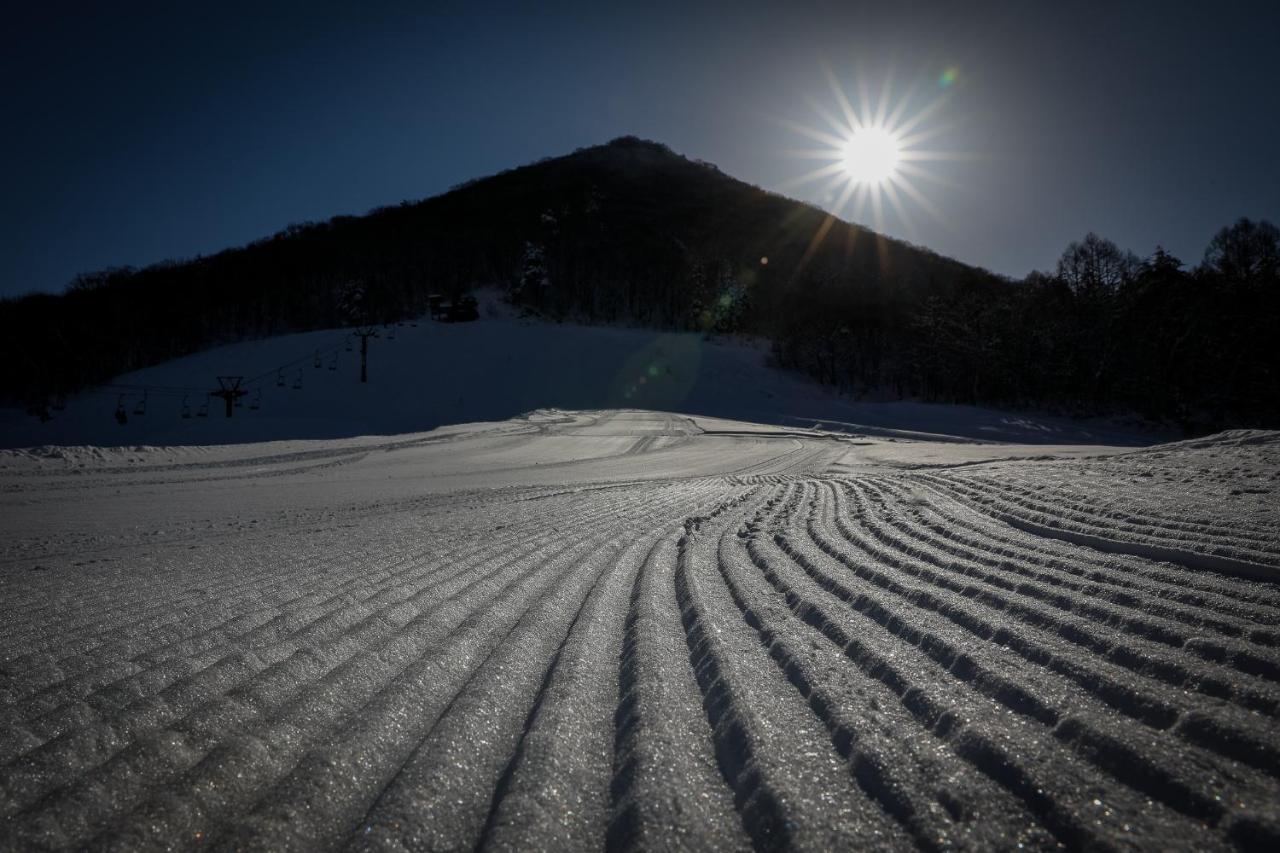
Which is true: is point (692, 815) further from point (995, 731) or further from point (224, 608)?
point (224, 608)

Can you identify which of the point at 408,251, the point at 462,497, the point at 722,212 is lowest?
the point at 462,497

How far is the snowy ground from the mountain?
1790 inches

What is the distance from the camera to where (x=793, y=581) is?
2.56 meters

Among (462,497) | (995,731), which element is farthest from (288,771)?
(462,497)

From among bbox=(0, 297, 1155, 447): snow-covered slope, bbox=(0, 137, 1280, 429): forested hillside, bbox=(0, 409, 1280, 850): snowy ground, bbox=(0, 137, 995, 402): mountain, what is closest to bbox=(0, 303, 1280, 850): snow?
bbox=(0, 409, 1280, 850): snowy ground

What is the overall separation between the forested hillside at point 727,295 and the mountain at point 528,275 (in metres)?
0.39

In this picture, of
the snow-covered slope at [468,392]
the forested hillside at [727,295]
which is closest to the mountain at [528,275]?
the forested hillside at [727,295]

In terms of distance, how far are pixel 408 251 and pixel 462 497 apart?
93.4 m

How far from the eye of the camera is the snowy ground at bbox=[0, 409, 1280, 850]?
1.04 m

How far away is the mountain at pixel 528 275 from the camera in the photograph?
5044cm

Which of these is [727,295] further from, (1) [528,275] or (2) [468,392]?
(2) [468,392]

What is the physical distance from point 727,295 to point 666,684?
2347 inches

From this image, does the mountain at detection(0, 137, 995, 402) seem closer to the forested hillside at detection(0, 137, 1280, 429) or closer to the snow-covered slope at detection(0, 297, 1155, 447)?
the forested hillside at detection(0, 137, 1280, 429)

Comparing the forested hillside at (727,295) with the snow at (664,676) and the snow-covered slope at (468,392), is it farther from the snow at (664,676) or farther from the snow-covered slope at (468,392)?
the snow at (664,676)
